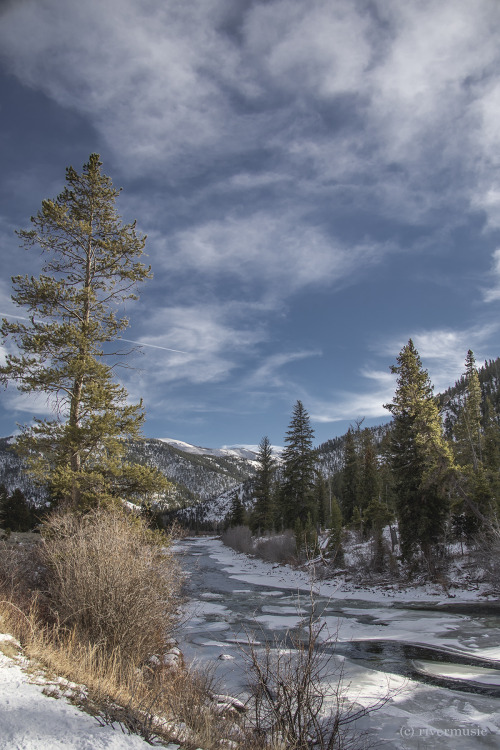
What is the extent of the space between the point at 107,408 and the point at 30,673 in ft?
29.9

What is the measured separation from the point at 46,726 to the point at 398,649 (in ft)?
46.8

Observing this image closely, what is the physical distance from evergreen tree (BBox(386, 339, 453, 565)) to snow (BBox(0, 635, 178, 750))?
24.6 m

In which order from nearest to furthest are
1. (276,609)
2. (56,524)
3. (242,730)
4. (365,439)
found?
1. (242,730)
2. (56,524)
3. (276,609)
4. (365,439)

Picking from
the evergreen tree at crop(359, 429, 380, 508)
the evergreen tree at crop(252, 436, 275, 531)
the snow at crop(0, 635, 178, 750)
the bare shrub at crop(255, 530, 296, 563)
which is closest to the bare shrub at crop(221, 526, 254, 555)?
the evergreen tree at crop(252, 436, 275, 531)

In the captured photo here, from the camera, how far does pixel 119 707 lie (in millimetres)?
4789

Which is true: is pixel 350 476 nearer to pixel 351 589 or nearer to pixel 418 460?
pixel 351 589

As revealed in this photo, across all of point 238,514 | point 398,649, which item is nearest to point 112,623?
point 398,649

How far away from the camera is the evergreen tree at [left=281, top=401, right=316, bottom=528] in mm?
42844

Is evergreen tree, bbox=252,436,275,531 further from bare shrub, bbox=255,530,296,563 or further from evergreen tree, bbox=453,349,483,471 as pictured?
evergreen tree, bbox=453,349,483,471

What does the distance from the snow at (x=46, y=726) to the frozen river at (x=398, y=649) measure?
1.73 m

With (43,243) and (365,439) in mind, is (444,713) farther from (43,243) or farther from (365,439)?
(365,439)

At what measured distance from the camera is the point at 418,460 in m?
27.8

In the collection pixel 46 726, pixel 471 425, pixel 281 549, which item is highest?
pixel 471 425

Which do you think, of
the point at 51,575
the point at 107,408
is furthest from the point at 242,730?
the point at 107,408
